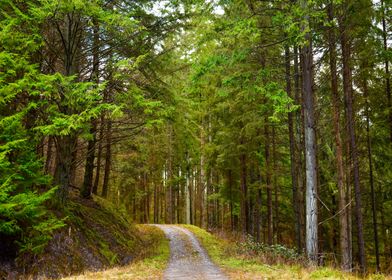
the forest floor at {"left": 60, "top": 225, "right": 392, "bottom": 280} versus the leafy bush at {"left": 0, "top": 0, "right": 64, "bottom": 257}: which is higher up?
the leafy bush at {"left": 0, "top": 0, "right": 64, "bottom": 257}

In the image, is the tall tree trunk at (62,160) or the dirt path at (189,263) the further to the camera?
the tall tree trunk at (62,160)

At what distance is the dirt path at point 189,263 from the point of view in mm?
9625

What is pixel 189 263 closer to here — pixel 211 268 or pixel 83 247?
pixel 211 268

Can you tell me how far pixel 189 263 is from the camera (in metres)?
12.5

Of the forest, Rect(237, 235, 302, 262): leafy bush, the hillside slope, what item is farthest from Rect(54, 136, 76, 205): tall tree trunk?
Rect(237, 235, 302, 262): leafy bush

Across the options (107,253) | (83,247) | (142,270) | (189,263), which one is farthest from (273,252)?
(83,247)

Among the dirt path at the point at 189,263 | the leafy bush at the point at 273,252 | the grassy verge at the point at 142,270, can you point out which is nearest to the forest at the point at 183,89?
the leafy bush at the point at 273,252

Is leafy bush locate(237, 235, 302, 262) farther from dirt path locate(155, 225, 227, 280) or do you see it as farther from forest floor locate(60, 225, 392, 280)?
dirt path locate(155, 225, 227, 280)

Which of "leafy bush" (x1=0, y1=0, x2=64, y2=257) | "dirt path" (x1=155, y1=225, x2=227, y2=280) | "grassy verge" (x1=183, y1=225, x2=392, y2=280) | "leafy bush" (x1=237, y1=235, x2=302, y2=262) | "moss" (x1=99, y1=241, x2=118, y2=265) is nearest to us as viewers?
"grassy verge" (x1=183, y1=225, x2=392, y2=280)

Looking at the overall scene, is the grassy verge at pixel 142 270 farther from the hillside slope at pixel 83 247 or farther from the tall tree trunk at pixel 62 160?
the tall tree trunk at pixel 62 160

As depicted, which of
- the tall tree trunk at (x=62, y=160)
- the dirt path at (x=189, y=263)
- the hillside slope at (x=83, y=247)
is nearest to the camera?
the dirt path at (x=189, y=263)

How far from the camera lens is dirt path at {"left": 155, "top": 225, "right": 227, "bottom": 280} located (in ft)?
31.6

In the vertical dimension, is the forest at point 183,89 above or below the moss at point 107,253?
above

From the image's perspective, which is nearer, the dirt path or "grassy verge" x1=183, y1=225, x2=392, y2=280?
"grassy verge" x1=183, y1=225, x2=392, y2=280
